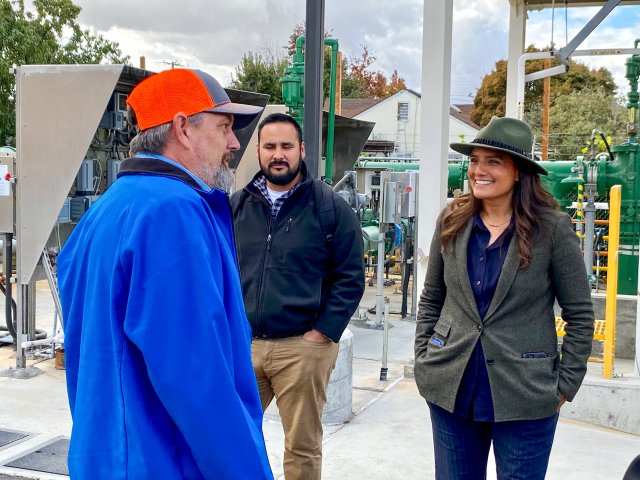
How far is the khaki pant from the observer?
3434 millimetres

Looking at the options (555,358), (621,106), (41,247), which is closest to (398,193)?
(41,247)

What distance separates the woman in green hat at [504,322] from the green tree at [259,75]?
112ft

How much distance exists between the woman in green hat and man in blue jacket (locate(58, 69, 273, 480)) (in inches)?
45.5

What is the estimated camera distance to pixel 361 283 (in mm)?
3570

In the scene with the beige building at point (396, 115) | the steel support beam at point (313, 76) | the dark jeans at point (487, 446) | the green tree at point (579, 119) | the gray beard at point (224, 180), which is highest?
the beige building at point (396, 115)

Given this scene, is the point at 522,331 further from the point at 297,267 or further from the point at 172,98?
the point at 172,98

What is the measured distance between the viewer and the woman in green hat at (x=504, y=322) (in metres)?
2.65

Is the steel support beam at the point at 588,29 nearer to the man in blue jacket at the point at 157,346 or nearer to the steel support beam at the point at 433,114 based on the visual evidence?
the steel support beam at the point at 433,114

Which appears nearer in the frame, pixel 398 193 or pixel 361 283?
pixel 361 283

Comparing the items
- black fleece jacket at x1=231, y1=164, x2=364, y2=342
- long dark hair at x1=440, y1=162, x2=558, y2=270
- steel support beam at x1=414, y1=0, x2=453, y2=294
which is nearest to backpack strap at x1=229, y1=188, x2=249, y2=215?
black fleece jacket at x1=231, y1=164, x2=364, y2=342

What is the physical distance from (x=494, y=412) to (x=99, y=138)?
5597mm

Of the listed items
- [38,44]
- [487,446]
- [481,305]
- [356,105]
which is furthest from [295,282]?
[356,105]

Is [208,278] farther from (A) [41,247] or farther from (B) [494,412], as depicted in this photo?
(A) [41,247]

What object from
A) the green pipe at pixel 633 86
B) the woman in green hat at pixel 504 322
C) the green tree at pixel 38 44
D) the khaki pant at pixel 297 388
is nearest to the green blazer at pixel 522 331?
the woman in green hat at pixel 504 322
